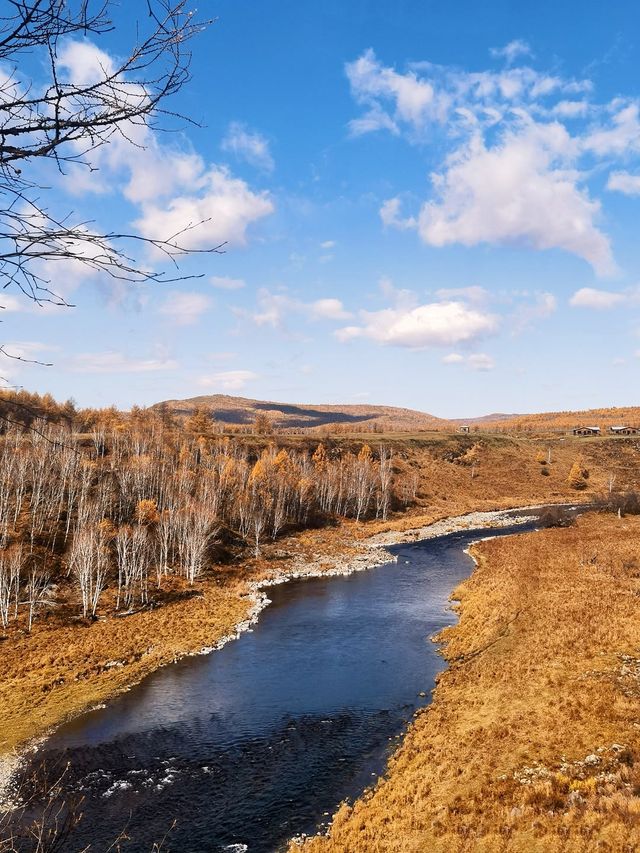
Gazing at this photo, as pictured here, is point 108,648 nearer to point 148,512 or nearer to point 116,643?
point 116,643

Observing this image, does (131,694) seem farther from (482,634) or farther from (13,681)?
(482,634)

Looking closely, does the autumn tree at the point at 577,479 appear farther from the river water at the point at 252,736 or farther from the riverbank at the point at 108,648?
the river water at the point at 252,736

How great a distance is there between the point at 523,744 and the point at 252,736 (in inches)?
405

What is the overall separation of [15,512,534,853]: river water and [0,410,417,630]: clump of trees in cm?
1209

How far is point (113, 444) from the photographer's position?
77.9 meters

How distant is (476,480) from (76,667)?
10035 cm

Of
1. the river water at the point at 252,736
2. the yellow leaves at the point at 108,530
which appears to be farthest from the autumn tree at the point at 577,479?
the yellow leaves at the point at 108,530

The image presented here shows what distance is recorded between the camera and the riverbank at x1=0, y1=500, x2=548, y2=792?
23969 mm

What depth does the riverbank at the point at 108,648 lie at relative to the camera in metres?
24.0

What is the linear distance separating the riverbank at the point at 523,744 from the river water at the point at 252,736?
1528mm

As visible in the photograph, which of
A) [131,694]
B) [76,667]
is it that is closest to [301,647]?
[131,694]

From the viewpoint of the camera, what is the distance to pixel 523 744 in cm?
1858

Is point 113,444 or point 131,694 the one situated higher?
→ point 113,444

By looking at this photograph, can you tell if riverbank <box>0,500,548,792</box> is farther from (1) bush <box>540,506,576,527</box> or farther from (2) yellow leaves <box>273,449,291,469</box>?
(2) yellow leaves <box>273,449,291,469</box>
